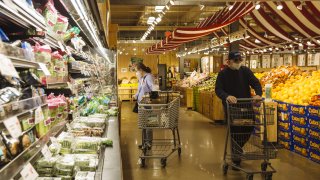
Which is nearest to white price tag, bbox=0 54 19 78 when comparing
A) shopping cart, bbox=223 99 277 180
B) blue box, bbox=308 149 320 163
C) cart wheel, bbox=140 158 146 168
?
shopping cart, bbox=223 99 277 180

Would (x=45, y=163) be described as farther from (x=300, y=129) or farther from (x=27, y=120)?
(x=300, y=129)

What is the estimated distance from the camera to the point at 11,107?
133cm

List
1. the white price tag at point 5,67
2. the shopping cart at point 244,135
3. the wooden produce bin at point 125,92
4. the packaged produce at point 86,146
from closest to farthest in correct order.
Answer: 1. the white price tag at point 5,67
2. the packaged produce at point 86,146
3. the shopping cart at point 244,135
4. the wooden produce bin at point 125,92

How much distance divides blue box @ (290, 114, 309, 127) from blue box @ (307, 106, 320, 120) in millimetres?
162

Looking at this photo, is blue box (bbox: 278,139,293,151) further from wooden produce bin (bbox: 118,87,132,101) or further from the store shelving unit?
wooden produce bin (bbox: 118,87,132,101)

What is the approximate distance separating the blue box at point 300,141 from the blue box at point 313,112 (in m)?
0.45

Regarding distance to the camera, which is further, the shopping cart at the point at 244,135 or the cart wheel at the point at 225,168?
the cart wheel at the point at 225,168

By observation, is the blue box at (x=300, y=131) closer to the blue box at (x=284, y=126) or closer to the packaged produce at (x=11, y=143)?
the blue box at (x=284, y=126)

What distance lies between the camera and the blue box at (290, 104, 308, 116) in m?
5.79

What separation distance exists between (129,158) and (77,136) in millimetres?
3385

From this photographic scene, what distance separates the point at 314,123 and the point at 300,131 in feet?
1.36

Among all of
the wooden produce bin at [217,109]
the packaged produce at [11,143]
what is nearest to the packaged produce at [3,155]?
the packaged produce at [11,143]

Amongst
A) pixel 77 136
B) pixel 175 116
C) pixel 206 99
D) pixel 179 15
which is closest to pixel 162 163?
pixel 175 116

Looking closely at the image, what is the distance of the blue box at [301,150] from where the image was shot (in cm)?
579
